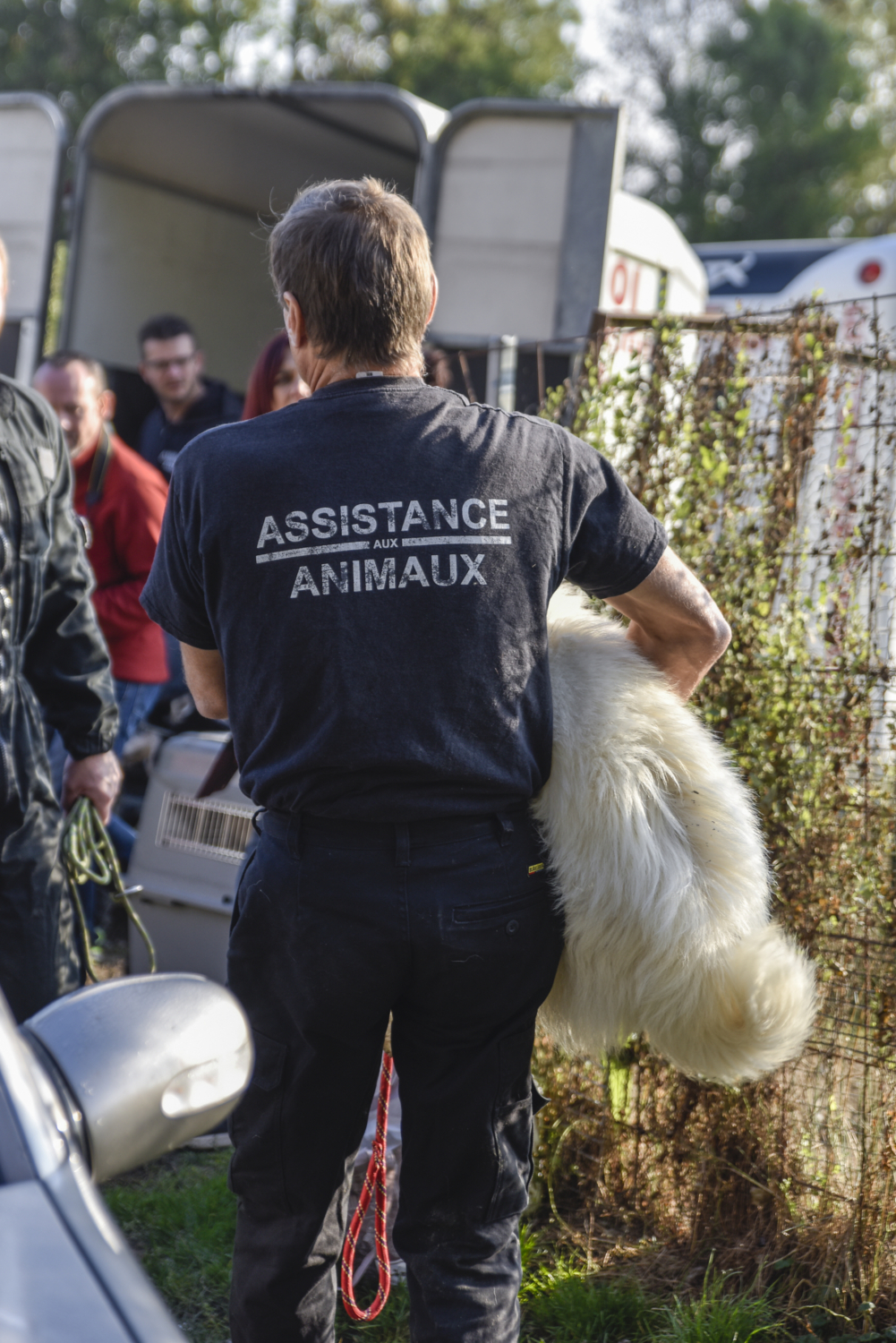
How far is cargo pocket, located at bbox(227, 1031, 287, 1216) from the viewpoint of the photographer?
77.2 inches

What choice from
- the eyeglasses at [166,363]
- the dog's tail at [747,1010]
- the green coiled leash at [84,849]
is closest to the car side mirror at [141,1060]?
the dog's tail at [747,1010]

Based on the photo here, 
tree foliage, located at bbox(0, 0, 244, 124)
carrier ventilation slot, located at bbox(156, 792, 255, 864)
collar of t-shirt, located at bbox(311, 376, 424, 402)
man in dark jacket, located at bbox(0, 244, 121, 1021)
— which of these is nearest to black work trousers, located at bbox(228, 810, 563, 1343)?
collar of t-shirt, located at bbox(311, 376, 424, 402)

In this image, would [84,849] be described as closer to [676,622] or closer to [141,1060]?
[676,622]

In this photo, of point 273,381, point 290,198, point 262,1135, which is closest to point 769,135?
point 290,198

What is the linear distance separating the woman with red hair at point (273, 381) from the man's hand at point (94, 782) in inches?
48.2

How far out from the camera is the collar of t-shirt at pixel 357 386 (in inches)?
73.3

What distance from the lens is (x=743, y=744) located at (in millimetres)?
2773

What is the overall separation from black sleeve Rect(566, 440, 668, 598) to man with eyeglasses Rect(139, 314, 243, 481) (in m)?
4.08

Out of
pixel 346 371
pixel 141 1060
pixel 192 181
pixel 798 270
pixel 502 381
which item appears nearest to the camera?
pixel 141 1060

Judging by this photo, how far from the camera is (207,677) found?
6.88 feet

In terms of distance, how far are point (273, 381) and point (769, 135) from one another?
28038mm

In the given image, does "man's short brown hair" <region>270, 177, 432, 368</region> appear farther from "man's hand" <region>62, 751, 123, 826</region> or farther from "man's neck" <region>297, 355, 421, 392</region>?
"man's hand" <region>62, 751, 123, 826</region>

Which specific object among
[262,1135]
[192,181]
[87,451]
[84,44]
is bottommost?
[262,1135]

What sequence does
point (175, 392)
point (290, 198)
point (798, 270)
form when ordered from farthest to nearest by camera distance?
point (798, 270) < point (290, 198) < point (175, 392)
